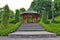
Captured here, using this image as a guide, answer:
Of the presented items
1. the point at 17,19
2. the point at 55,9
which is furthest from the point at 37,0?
the point at 17,19

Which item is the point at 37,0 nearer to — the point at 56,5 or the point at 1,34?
the point at 56,5

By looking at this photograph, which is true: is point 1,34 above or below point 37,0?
below

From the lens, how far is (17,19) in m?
45.3

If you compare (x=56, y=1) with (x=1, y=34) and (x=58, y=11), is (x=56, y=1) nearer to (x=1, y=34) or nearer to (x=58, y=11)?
(x=58, y=11)

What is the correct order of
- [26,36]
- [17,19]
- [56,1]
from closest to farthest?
[26,36] < [17,19] < [56,1]

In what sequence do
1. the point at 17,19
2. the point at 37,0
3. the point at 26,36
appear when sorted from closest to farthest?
the point at 26,36, the point at 17,19, the point at 37,0

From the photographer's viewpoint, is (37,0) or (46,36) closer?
(46,36)

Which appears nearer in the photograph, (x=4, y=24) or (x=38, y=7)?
(x=4, y=24)

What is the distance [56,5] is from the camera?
51281 mm

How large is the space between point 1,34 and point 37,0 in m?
36.8

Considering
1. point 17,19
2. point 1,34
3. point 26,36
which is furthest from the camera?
point 17,19

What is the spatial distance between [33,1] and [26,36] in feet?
137

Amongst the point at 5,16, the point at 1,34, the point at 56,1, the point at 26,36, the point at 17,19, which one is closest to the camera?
the point at 26,36

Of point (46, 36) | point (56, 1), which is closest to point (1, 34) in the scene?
point (46, 36)
